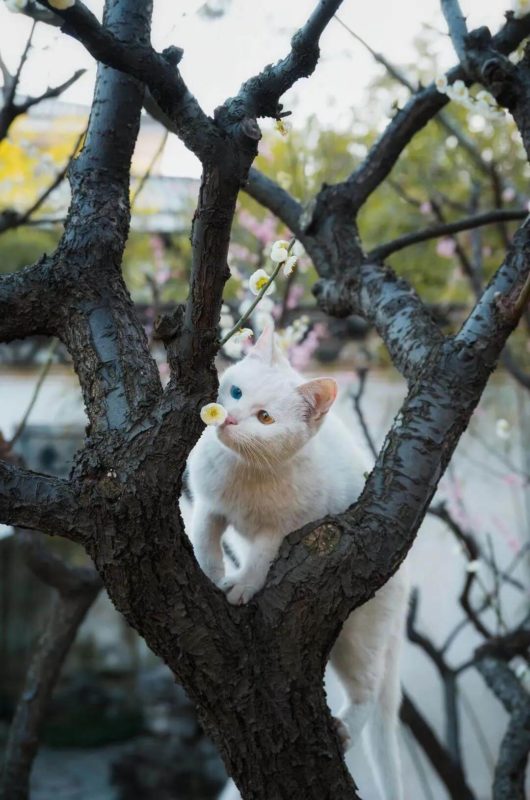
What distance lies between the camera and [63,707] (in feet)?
17.3

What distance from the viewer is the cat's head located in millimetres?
1627

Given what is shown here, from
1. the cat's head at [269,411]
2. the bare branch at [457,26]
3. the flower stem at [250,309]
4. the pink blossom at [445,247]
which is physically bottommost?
the flower stem at [250,309]

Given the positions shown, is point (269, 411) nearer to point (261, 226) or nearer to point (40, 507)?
point (40, 507)

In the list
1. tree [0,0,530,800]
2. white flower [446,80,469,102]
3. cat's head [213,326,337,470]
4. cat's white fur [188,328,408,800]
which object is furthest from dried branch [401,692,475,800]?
white flower [446,80,469,102]

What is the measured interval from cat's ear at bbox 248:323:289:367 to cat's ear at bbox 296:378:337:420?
0.15m

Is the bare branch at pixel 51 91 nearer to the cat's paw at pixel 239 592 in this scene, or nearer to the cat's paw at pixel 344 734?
the cat's paw at pixel 239 592

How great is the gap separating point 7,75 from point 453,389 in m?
1.46

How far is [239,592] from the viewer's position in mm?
1505

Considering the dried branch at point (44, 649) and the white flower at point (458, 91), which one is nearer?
the white flower at point (458, 91)

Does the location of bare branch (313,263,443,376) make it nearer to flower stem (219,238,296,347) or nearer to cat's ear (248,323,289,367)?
cat's ear (248,323,289,367)

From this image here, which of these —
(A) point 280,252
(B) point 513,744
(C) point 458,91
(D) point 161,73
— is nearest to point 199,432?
(A) point 280,252

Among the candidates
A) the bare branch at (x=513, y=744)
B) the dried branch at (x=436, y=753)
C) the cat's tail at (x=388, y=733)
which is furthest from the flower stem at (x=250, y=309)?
the dried branch at (x=436, y=753)

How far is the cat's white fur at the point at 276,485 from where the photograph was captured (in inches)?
64.8

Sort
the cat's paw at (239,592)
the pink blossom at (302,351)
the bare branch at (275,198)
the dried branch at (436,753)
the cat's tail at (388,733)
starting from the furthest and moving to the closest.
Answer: the pink blossom at (302,351) → the dried branch at (436,753) → the bare branch at (275,198) → the cat's tail at (388,733) → the cat's paw at (239,592)
